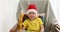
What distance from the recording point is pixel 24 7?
2.47 metres

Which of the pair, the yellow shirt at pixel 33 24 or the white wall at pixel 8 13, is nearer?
the yellow shirt at pixel 33 24

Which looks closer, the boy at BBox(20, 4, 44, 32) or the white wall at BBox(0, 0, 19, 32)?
the boy at BBox(20, 4, 44, 32)

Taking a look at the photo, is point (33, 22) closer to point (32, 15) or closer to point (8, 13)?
point (32, 15)

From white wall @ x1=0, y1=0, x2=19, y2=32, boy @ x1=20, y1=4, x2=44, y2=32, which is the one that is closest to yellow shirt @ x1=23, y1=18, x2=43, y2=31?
boy @ x1=20, y1=4, x2=44, y2=32

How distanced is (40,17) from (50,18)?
0.58 ft

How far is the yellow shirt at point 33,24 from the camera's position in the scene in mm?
2166

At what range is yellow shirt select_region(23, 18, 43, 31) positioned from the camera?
217 cm

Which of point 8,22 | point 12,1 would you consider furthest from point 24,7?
point 8,22

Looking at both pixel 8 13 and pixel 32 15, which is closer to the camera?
pixel 32 15

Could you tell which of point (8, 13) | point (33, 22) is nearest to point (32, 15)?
point (33, 22)

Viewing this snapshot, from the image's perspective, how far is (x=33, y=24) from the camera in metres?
2.18

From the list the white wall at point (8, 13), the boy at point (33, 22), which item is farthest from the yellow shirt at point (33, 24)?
the white wall at point (8, 13)

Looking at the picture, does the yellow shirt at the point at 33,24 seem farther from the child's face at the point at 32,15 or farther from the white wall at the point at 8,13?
the white wall at the point at 8,13

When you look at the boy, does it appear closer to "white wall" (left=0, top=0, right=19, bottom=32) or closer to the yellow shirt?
the yellow shirt
